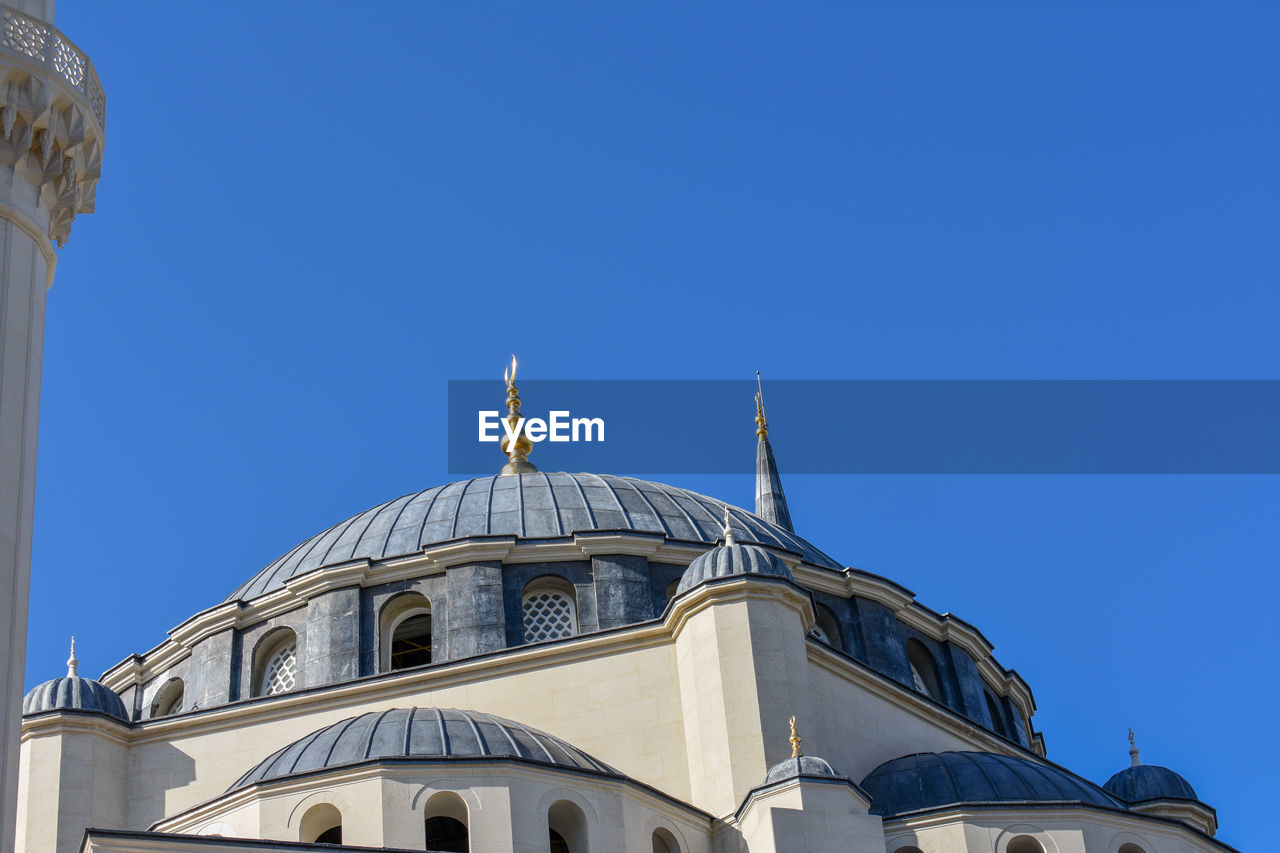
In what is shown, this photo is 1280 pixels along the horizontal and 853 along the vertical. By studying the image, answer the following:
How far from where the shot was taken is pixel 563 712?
24.5 metres

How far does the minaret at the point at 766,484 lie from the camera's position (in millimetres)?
50531

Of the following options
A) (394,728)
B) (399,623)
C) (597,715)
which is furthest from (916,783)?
(399,623)

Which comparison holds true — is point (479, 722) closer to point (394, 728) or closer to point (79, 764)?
point (394, 728)

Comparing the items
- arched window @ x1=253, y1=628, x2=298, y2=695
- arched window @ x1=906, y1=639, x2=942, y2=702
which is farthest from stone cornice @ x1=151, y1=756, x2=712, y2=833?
arched window @ x1=906, y1=639, x2=942, y2=702

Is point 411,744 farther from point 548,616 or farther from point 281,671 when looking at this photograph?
point 281,671

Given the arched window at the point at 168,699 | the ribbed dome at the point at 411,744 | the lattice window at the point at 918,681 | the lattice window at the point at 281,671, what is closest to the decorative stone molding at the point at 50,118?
the ribbed dome at the point at 411,744

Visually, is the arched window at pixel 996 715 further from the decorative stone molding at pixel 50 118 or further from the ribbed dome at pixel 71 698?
the decorative stone molding at pixel 50 118

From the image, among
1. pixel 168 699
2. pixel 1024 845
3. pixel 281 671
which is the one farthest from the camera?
pixel 168 699

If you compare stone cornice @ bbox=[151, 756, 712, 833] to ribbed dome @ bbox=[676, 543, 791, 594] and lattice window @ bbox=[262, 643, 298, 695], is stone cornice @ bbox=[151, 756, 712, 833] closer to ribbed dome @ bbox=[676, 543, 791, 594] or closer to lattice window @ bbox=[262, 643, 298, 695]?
ribbed dome @ bbox=[676, 543, 791, 594]

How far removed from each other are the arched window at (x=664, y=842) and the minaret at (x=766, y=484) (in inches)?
1121

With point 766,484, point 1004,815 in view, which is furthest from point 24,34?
point 766,484

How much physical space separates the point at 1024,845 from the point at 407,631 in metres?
9.75

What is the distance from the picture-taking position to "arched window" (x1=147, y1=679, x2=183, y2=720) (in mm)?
29000

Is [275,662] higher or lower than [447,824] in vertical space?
higher
